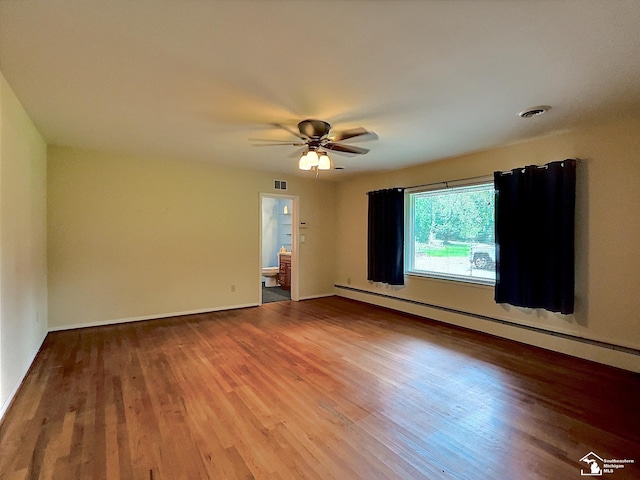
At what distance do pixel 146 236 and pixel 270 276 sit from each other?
368cm

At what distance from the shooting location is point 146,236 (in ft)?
15.3

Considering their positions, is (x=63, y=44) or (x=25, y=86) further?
(x=25, y=86)

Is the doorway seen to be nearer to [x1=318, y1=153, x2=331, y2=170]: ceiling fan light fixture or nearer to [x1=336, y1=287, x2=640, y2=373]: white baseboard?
[x1=336, y1=287, x2=640, y2=373]: white baseboard

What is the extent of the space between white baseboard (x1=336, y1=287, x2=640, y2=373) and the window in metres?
0.55

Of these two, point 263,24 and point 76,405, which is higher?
point 263,24

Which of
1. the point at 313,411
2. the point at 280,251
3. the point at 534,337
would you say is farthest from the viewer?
the point at 280,251

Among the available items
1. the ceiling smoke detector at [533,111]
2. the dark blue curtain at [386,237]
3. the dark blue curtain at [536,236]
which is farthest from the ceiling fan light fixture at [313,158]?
the dark blue curtain at [386,237]

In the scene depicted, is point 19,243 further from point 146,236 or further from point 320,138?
point 320,138

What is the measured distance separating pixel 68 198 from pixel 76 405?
296cm

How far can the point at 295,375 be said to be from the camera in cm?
291

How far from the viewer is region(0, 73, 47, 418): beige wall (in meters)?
2.35

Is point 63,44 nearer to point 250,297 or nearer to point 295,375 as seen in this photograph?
point 295,375

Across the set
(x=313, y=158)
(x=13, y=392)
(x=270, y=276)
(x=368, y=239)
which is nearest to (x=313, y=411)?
(x=313, y=158)

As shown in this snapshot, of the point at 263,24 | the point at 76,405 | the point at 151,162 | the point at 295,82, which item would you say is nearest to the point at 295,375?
the point at 76,405
